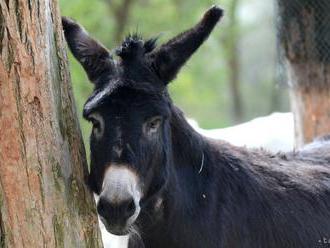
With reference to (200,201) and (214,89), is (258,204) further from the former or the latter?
Answer: (214,89)

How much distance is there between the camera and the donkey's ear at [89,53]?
456cm

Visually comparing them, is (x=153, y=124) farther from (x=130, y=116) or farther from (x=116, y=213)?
(x=116, y=213)

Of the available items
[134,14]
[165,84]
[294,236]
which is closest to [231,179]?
[294,236]

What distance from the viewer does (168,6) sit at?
21000mm

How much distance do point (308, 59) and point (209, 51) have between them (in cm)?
1862

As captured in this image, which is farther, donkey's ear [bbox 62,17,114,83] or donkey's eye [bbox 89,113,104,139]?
donkey's ear [bbox 62,17,114,83]

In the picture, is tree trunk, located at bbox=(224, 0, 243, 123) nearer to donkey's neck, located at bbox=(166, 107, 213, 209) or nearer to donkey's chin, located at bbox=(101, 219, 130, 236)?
donkey's neck, located at bbox=(166, 107, 213, 209)

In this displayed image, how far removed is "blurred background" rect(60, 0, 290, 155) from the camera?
15.5m

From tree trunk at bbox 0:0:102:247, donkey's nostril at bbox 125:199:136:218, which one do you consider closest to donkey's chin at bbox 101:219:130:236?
donkey's nostril at bbox 125:199:136:218

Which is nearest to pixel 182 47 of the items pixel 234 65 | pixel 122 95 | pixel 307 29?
pixel 122 95

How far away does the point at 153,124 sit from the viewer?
4328 millimetres


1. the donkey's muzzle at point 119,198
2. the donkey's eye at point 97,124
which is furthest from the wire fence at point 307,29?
the donkey's muzzle at point 119,198

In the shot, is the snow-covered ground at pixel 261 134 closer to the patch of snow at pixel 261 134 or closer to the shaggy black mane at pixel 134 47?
the patch of snow at pixel 261 134

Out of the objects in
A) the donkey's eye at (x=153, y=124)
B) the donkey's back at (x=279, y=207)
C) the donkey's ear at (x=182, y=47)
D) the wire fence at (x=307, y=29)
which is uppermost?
the wire fence at (x=307, y=29)
